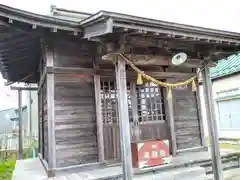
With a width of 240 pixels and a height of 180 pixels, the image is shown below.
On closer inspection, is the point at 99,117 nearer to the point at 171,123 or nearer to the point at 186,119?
the point at 171,123

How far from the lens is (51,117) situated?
4734 mm

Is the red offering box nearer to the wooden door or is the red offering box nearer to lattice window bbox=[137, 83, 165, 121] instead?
the wooden door

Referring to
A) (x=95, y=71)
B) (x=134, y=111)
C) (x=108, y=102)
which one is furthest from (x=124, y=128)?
(x=134, y=111)

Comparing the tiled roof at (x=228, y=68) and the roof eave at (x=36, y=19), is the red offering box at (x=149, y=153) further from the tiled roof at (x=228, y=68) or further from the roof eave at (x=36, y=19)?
the tiled roof at (x=228, y=68)

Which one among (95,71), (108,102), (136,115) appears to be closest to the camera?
(95,71)

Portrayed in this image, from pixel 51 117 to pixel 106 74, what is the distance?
155 cm

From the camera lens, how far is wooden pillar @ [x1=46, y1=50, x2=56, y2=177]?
4641 mm

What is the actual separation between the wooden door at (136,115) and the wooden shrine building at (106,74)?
0.02m

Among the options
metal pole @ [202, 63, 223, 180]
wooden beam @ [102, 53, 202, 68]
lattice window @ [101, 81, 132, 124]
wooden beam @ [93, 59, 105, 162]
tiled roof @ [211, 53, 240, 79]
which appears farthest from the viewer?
tiled roof @ [211, 53, 240, 79]

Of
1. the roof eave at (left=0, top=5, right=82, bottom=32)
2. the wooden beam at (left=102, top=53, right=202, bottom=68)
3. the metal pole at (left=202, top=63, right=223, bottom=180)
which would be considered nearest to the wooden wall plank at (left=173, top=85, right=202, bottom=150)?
the metal pole at (left=202, top=63, right=223, bottom=180)

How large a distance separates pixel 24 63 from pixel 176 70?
4.37 m

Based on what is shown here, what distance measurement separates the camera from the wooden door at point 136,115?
532 cm

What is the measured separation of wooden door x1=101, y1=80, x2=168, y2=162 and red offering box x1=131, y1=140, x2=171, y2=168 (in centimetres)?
72

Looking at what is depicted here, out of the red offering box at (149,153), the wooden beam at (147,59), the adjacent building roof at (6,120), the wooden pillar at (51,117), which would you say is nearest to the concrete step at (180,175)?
the red offering box at (149,153)
